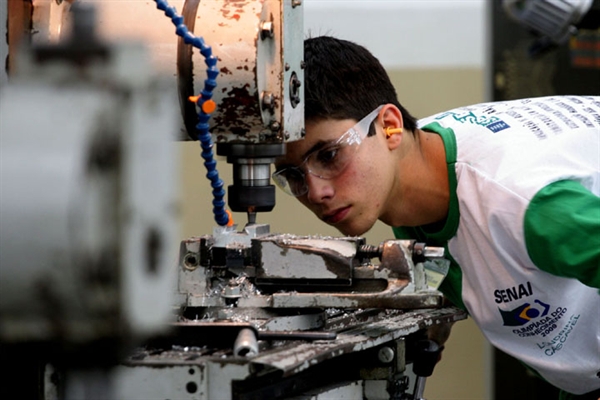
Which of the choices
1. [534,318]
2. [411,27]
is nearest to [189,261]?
[534,318]

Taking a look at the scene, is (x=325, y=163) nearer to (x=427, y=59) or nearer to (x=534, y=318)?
(x=534, y=318)

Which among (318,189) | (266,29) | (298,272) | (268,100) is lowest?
(298,272)

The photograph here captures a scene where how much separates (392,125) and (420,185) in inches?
5.2

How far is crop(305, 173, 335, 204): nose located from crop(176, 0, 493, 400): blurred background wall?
133cm

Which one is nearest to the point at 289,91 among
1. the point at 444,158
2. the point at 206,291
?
the point at 206,291

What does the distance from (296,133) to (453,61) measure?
6.48 ft

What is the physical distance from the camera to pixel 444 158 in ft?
6.03

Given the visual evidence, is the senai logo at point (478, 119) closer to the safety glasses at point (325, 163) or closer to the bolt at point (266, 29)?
the safety glasses at point (325, 163)

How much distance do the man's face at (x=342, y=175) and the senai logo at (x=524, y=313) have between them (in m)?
0.32

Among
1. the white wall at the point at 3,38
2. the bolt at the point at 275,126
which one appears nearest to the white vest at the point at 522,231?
the bolt at the point at 275,126

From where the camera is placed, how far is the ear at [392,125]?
1.83 metres

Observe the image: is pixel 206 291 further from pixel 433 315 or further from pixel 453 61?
pixel 453 61

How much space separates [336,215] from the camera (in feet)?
5.90

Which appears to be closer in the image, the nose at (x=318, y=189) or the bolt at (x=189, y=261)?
the bolt at (x=189, y=261)
